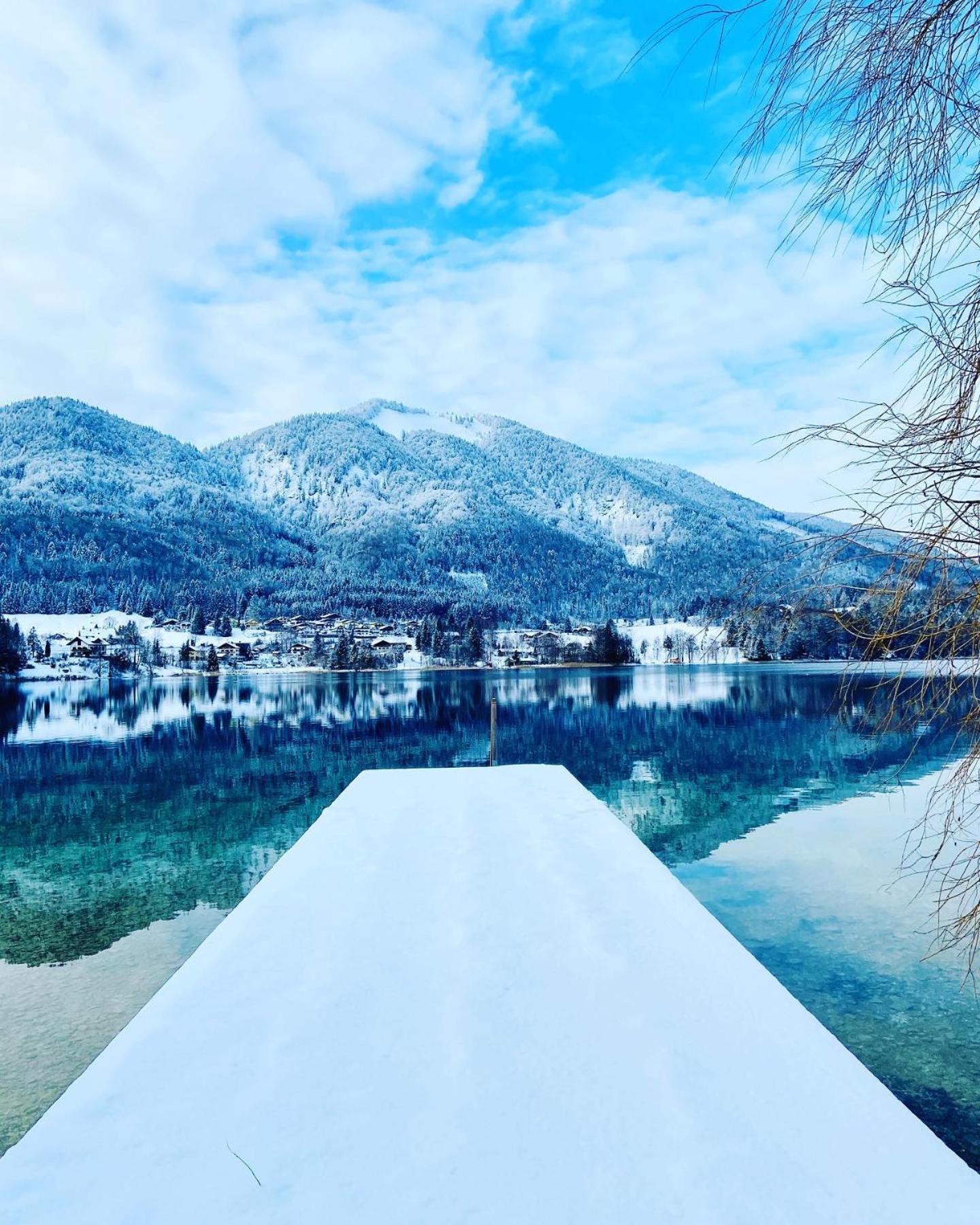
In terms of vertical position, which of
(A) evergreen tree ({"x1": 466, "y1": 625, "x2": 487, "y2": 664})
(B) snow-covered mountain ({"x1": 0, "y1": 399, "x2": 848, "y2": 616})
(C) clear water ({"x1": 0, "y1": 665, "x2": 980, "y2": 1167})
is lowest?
(C) clear water ({"x1": 0, "y1": 665, "x2": 980, "y2": 1167})

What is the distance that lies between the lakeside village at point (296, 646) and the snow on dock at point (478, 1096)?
68566mm

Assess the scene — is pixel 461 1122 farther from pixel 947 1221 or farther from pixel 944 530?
pixel 944 530

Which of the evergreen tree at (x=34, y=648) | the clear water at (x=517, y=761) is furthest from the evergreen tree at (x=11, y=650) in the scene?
the clear water at (x=517, y=761)

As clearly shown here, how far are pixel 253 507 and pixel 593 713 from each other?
152657 mm

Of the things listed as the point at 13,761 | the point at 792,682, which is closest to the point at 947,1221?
the point at 13,761

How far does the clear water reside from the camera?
4.60m

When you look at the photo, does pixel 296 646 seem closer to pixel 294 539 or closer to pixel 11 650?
pixel 11 650

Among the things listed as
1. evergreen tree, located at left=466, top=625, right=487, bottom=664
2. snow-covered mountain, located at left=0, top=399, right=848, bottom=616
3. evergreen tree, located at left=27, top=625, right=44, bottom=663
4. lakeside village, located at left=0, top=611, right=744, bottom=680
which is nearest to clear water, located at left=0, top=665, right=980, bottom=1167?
evergreen tree, located at left=27, top=625, right=44, bottom=663

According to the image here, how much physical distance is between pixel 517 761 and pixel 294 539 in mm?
145543

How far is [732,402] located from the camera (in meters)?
3.33

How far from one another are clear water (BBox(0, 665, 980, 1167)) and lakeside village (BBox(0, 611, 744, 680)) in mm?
45197

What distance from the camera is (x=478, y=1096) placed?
1.92 metres

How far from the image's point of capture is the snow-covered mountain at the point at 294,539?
103m

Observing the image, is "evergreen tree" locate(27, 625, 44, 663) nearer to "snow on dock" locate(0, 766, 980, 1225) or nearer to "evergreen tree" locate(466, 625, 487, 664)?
"evergreen tree" locate(466, 625, 487, 664)
